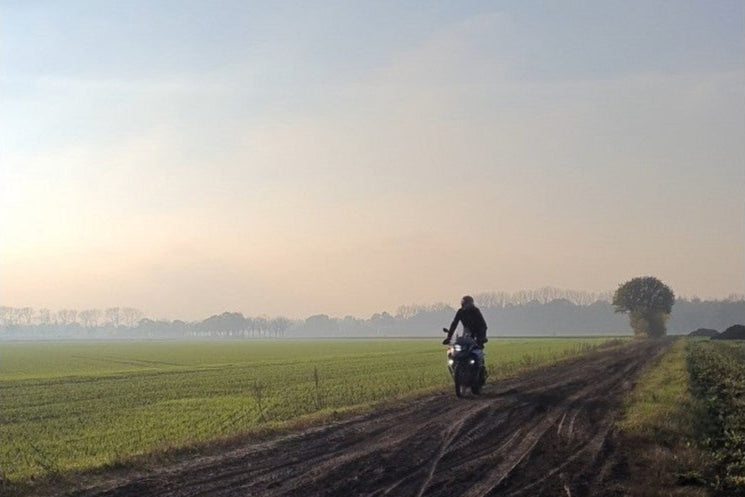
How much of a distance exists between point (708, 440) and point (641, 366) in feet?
76.0

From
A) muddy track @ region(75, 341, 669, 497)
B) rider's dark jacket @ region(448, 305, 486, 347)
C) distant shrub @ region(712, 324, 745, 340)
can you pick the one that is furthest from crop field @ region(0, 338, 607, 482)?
distant shrub @ region(712, 324, 745, 340)

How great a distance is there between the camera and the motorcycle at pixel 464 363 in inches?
737

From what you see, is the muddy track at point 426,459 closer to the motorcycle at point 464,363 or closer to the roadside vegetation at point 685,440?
the roadside vegetation at point 685,440

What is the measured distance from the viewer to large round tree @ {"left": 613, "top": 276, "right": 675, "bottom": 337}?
378ft

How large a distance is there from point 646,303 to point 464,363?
354 feet

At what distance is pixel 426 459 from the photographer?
1070 centimetres

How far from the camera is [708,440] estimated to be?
12.0 m

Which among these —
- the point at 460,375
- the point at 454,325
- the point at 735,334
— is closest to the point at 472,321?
the point at 454,325

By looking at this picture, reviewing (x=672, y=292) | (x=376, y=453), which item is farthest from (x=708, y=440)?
(x=672, y=292)

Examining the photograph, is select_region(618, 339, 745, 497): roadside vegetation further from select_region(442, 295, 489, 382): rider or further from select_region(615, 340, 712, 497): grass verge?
select_region(442, 295, 489, 382): rider

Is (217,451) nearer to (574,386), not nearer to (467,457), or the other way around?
(467,457)

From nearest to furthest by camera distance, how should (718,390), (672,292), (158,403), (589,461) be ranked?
(589,461)
(718,390)
(158,403)
(672,292)

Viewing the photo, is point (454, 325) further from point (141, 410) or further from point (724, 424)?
point (141, 410)

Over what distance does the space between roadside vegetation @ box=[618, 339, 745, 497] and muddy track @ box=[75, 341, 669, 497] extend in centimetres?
49
